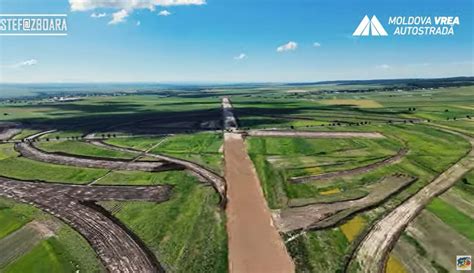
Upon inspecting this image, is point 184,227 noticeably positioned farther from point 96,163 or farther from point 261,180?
point 96,163

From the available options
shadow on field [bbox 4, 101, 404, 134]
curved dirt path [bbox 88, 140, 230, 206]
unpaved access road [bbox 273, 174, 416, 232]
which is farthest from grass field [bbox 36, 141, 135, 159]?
unpaved access road [bbox 273, 174, 416, 232]

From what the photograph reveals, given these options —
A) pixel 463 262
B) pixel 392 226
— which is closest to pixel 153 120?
pixel 392 226

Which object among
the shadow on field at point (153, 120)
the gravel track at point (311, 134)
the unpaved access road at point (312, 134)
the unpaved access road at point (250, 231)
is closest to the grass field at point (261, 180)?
the shadow on field at point (153, 120)

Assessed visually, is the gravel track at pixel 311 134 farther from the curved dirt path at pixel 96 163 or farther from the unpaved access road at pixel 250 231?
the curved dirt path at pixel 96 163

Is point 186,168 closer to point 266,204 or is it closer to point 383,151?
point 266,204

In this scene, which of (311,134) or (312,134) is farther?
(311,134)

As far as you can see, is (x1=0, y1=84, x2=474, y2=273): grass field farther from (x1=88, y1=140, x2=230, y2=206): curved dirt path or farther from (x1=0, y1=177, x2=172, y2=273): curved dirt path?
(x1=88, y1=140, x2=230, y2=206): curved dirt path

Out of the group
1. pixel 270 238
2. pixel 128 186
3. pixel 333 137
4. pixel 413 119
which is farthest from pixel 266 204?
pixel 413 119
